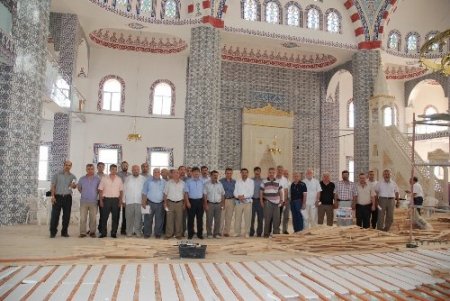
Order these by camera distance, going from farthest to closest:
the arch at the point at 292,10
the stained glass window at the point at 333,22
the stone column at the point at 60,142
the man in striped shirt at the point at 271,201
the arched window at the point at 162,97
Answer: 1. the arched window at the point at 162,97
2. the stained glass window at the point at 333,22
3. the arch at the point at 292,10
4. the stone column at the point at 60,142
5. the man in striped shirt at the point at 271,201

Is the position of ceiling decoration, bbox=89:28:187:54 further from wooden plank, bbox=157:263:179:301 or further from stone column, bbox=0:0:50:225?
wooden plank, bbox=157:263:179:301

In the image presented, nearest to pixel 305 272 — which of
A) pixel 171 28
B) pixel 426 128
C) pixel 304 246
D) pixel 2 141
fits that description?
pixel 304 246

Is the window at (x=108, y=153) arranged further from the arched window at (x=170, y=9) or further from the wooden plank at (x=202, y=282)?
the wooden plank at (x=202, y=282)

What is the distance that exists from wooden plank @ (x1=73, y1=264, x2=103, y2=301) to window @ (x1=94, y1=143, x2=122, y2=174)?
952 cm

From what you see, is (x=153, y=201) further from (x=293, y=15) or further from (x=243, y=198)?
(x=293, y=15)

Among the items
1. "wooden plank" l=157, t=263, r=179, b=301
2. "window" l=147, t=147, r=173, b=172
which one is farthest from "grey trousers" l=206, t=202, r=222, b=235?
"window" l=147, t=147, r=173, b=172

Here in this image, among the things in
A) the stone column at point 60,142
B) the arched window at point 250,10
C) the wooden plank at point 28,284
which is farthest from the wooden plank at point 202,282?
the arched window at point 250,10

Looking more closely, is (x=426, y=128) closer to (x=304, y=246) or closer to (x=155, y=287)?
(x=304, y=246)

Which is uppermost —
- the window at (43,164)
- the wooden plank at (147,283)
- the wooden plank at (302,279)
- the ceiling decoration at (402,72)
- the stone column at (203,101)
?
the ceiling decoration at (402,72)

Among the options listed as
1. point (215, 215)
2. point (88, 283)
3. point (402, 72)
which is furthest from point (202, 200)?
point (402, 72)

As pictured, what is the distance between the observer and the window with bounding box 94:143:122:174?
13195 millimetres

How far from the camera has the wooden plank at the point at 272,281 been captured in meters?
3.18

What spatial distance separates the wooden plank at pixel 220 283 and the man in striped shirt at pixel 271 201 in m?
2.59

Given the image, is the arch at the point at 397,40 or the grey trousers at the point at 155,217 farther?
the arch at the point at 397,40
